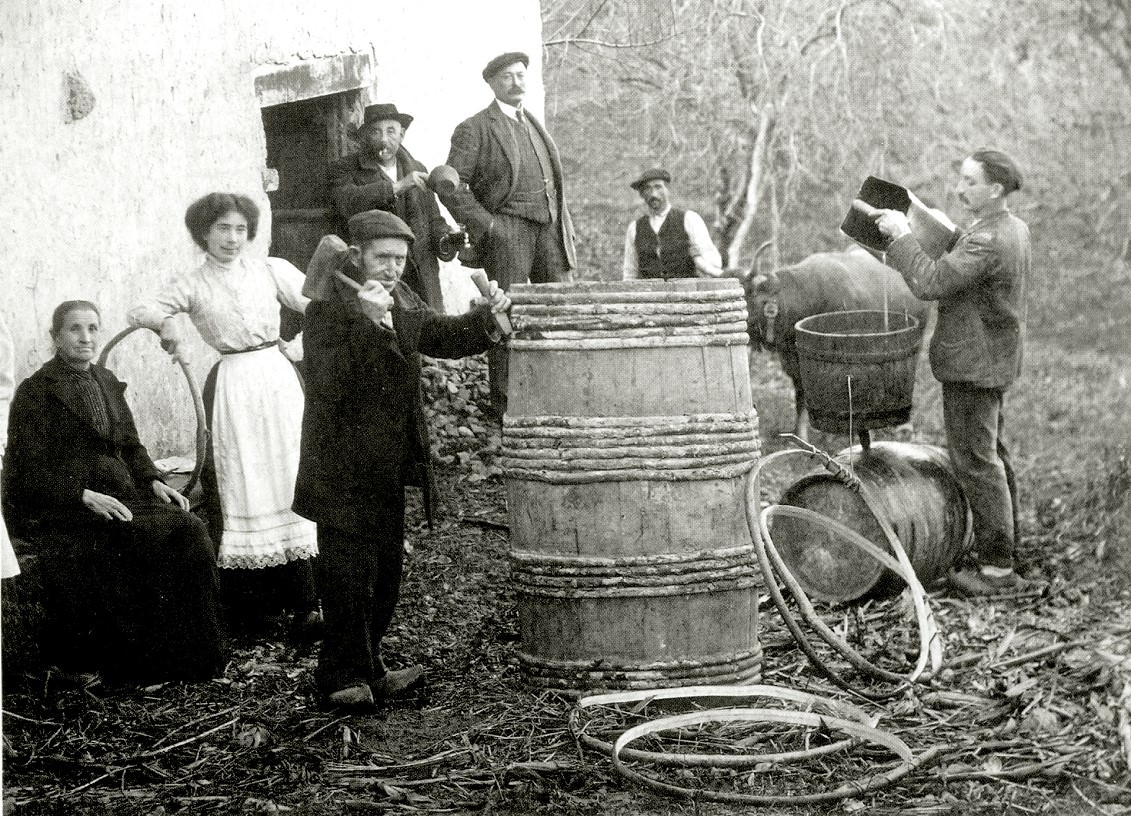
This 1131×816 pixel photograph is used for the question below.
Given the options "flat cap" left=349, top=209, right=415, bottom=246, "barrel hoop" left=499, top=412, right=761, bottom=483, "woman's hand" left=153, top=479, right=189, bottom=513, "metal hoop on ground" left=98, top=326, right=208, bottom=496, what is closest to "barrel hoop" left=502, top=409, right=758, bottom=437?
"barrel hoop" left=499, top=412, right=761, bottom=483

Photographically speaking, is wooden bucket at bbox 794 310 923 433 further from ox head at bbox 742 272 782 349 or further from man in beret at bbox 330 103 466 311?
ox head at bbox 742 272 782 349

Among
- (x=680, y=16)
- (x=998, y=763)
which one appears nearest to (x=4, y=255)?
(x=998, y=763)

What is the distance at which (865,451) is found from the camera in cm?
614

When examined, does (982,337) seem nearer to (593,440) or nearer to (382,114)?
(593,440)

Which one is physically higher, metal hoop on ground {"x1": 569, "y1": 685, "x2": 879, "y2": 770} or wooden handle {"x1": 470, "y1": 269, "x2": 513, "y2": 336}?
wooden handle {"x1": 470, "y1": 269, "x2": 513, "y2": 336}

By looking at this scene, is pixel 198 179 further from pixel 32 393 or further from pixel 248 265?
pixel 32 393

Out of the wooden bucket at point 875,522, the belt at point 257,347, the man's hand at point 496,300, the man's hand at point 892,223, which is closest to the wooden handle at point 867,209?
the man's hand at point 892,223

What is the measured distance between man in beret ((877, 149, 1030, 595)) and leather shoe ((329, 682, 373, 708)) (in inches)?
113

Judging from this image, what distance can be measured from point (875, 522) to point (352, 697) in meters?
2.45

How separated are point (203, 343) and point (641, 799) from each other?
8.15 feet

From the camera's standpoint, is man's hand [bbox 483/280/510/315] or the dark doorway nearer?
man's hand [bbox 483/280/510/315]

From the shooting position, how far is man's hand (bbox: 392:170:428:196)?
559 cm

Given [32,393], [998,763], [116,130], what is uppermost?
[116,130]

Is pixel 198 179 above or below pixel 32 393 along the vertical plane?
above
